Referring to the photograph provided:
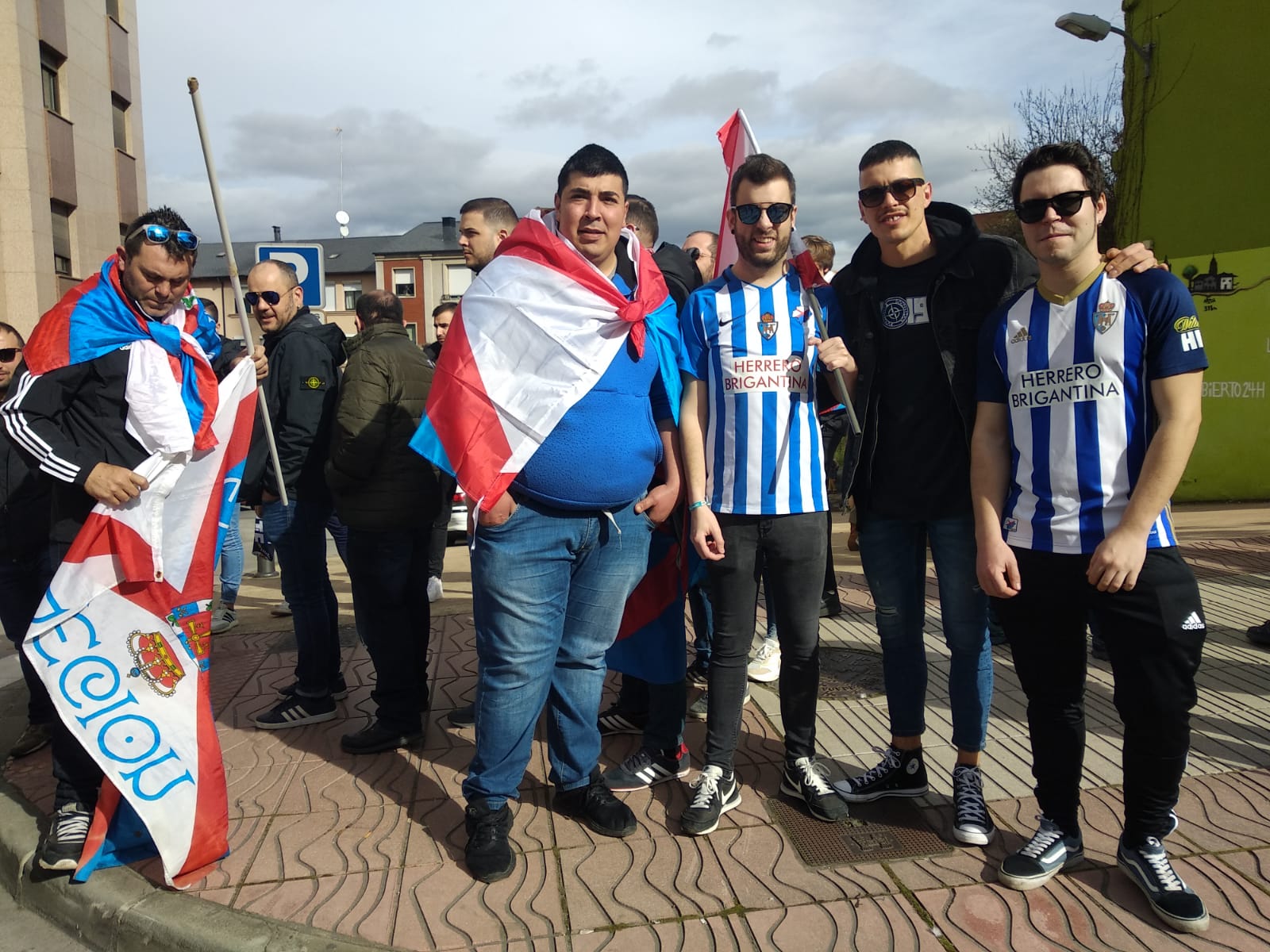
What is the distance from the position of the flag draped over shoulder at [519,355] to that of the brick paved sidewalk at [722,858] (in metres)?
1.26

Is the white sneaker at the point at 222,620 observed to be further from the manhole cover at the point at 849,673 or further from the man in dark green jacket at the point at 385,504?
the manhole cover at the point at 849,673

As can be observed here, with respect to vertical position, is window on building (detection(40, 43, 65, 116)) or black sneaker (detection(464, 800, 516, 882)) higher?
window on building (detection(40, 43, 65, 116))

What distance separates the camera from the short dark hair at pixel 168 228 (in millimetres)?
3045

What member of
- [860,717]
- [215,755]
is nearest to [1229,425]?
[860,717]

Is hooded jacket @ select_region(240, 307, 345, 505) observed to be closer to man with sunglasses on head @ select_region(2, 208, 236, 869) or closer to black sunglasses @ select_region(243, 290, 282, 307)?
black sunglasses @ select_region(243, 290, 282, 307)

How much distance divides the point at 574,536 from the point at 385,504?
117 centimetres

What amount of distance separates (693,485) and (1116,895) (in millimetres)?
1779

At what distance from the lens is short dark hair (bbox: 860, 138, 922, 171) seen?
2.95m

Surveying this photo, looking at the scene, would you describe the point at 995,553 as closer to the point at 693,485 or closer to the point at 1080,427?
the point at 1080,427

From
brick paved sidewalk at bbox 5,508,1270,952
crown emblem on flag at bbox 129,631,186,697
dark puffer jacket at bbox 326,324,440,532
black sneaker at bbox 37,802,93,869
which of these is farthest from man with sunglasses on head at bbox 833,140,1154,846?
black sneaker at bbox 37,802,93,869

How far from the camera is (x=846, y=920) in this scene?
2.64 metres

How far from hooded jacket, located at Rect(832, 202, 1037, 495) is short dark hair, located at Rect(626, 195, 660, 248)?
5.34ft

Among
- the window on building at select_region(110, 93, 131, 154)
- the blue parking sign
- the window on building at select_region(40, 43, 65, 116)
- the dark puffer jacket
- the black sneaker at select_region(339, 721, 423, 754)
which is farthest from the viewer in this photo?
the window on building at select_region(110, 93, 131, 154)

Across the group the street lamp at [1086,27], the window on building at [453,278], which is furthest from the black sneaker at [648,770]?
the window on building at [453,278]
